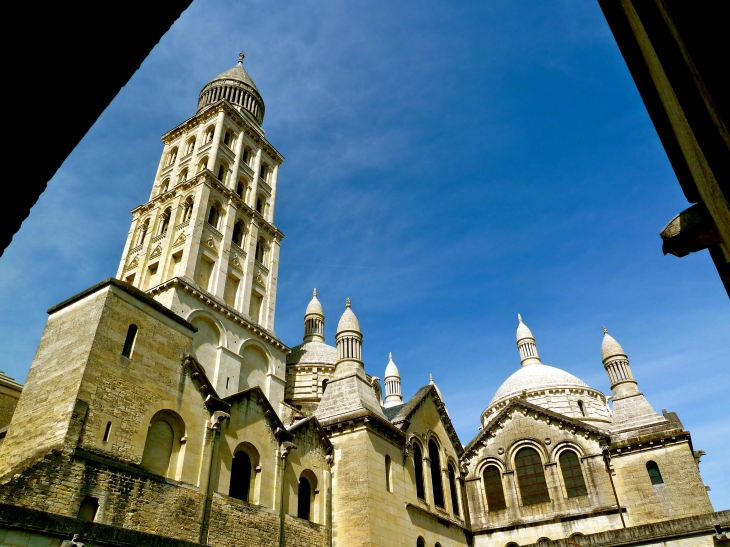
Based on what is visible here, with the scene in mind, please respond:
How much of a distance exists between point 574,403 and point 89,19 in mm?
49873

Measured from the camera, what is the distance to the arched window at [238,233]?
35938 mm

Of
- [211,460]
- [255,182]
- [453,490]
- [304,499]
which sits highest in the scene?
[255,182]

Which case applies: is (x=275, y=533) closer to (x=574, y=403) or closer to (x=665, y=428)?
(x=665, y=428)

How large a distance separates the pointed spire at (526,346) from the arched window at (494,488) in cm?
3120

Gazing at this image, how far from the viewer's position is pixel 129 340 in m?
16.7

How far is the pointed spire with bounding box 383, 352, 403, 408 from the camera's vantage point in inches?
2210

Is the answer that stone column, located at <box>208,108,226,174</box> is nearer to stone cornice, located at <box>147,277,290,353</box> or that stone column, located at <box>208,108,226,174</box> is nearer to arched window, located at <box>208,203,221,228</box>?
arched window, located at <box>208,203,221,228</box>

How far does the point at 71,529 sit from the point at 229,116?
33768 mm

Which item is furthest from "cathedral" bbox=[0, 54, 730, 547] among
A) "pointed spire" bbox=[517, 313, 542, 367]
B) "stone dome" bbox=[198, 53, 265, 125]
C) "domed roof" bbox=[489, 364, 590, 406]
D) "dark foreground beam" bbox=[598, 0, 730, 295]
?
"pointed spire" bbox=[517, 313, 542, 367]

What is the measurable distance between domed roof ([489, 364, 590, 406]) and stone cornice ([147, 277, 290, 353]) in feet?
86.8

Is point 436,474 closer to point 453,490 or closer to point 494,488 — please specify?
point 453,490

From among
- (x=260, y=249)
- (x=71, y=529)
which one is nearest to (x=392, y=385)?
(x=260, y=249)

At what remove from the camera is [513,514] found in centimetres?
2652

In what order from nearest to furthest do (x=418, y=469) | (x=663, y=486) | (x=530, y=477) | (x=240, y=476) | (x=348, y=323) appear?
(x=240, y=476), (x=663, y=486), (x=418, y=469), (x=348, y=323), (x=530, y=477)
